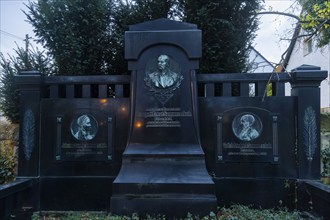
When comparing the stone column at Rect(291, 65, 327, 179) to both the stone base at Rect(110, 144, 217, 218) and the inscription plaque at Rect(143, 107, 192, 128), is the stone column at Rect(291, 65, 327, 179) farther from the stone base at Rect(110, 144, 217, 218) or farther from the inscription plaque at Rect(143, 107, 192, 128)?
the inscription plaque at Rect(143, 107, 192, 128)

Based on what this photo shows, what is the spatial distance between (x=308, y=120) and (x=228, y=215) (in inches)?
74.2

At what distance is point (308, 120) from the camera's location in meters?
4.96

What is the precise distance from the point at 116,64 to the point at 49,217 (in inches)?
118

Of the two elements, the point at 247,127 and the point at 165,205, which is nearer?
the point at 165,205

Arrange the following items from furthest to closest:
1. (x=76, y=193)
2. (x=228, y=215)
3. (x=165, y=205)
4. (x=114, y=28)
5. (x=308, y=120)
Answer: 1. (x=114, y=28)
2. (x=76, y=193)
3. (x=308, y=120)
4. (x=228, y=215)
5. (x=165, y=205)

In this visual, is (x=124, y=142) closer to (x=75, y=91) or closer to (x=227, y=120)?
(x=75, y=91)

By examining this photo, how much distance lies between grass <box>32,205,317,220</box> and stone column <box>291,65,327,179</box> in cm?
72

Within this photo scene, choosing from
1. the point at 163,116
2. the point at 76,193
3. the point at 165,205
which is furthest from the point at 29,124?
the point at 165,205

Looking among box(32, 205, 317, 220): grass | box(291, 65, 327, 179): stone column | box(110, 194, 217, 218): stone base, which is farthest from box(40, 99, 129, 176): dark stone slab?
box(291, 65, 327, 179): stone column

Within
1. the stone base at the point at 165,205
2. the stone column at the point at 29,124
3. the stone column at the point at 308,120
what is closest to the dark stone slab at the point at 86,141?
the stone column at the point at 29,124

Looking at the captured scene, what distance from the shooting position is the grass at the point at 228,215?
13.4 ft

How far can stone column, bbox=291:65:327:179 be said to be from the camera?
4.92 metres

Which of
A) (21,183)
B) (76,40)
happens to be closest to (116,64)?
(76,40)

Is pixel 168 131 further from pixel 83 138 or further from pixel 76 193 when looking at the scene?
pixel 76 193
